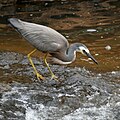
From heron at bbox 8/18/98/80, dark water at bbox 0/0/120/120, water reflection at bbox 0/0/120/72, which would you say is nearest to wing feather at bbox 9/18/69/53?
heron at bbox 8/18/98/80

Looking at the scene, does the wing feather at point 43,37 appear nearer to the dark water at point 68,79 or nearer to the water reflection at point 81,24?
the dark water at point 68,79

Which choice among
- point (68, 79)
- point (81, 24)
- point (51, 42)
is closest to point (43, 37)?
point (51, 42)

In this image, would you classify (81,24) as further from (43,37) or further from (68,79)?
(43,37)

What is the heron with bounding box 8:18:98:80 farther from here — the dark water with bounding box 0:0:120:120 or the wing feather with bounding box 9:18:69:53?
the dark water with bounding box 0:0:120:120

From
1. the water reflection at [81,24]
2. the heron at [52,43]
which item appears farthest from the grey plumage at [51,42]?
the water reflection at [81,24]

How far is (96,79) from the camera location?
6.45 m

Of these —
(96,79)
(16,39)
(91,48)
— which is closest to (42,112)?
(96,79)

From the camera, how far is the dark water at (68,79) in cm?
538

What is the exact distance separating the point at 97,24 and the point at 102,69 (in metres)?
3.23

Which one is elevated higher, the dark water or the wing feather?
the wing feather

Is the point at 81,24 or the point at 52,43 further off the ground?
the point at 52,43

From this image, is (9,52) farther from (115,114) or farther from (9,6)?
(9,6)

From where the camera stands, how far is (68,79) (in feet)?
21.1

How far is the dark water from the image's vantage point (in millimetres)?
5383
